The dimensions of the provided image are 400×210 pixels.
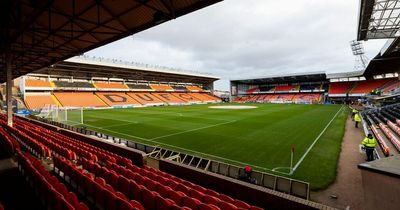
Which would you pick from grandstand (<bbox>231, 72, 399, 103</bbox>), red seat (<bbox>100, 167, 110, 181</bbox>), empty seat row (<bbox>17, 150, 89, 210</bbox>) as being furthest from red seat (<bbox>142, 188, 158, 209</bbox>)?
grandstand (<bbox>231, 72, 399, 103</bbox>)

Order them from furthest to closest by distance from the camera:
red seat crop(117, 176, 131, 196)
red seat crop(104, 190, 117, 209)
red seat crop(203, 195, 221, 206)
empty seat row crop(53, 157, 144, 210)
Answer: red seat crop(117, 176, 131, 196), red seat crop(203, 195, 221, 206), red seat crop(104, 190, 117, 209), empty seat row crop(53, 157, 144, 210)

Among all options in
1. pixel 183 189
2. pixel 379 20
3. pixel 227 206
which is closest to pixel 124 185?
pixel 183 189

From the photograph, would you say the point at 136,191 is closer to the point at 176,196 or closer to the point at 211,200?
the point at 176,196

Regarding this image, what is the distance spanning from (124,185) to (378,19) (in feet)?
57.4

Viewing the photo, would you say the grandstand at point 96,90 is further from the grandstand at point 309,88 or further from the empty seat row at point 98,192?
the empty seat row at point 98,192

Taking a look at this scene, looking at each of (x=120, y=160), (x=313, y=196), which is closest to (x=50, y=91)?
(x=120, y=160)

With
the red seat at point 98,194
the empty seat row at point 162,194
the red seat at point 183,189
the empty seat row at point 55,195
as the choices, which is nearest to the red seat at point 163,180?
the empty seat row at point 162,194

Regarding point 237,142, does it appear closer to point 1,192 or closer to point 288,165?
point 288,165

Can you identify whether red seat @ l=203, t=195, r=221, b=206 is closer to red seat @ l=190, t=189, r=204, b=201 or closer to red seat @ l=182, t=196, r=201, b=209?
red seat @ l=190, t=189, r=204, b=201

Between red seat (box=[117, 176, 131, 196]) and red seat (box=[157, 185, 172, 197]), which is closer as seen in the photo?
red seat (box=[157, 185, 172, 197])

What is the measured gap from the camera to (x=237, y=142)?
531 inches

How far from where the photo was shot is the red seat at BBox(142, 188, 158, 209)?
12.7 ft

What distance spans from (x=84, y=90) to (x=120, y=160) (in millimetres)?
46790

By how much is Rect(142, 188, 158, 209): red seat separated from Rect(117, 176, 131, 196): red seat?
62cm
